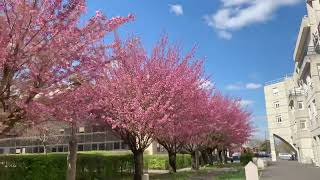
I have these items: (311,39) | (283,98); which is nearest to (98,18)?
(311,39)

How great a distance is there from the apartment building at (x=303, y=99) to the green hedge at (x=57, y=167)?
20.6m

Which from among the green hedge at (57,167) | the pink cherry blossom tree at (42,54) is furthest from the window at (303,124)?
the pink cherry blossom tree at (42,54)

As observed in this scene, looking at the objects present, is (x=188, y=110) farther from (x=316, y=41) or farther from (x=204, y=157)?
(x=204, y=157)

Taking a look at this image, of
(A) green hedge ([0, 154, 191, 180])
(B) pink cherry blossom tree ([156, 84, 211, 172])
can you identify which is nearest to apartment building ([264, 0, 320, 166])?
(B) pink cherry blossom tree ([156, 84, 211, 172])

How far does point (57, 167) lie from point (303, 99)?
4382cm

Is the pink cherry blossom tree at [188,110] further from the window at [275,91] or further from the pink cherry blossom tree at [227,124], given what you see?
the window at [275,91]

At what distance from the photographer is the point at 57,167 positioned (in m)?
18.8

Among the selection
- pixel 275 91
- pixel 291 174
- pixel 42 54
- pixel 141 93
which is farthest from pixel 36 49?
pixel 275 91

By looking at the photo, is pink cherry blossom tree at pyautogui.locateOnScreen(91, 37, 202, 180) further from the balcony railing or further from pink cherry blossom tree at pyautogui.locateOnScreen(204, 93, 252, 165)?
the balcony railing

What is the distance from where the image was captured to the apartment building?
37344mm

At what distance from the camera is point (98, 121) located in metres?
18.9

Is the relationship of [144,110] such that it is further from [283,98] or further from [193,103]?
[283,98]

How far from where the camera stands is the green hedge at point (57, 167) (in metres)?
16.6

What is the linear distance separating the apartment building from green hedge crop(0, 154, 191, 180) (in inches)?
813
